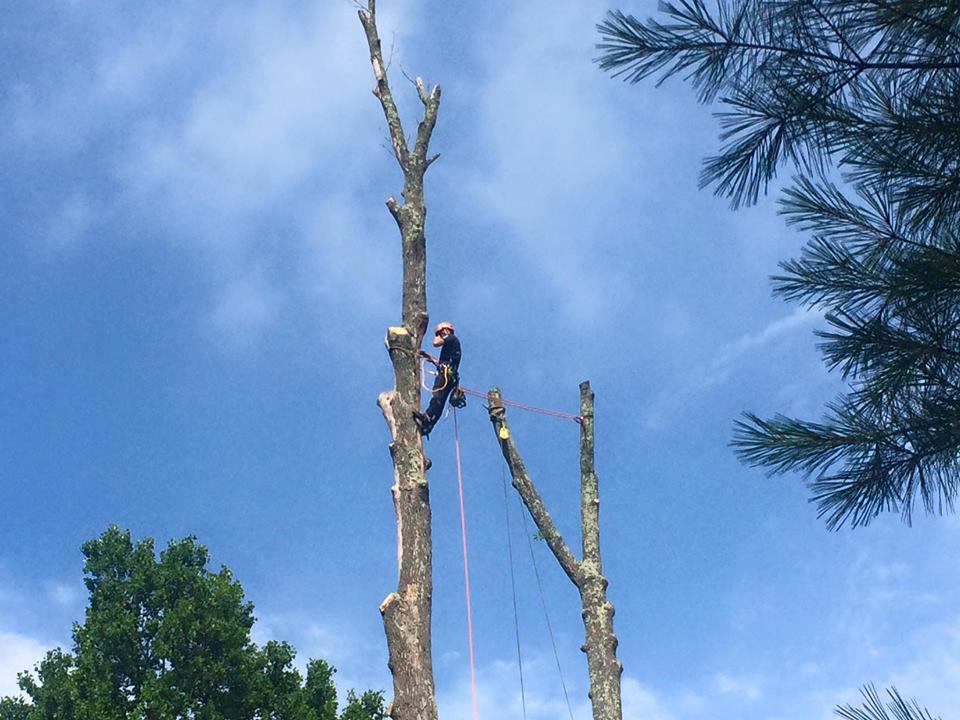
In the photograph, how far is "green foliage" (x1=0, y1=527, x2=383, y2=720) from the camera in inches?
504

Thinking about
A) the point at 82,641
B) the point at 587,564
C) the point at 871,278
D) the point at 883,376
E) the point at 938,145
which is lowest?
the point at 883,376

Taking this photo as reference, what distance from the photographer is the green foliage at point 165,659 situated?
12789 mm

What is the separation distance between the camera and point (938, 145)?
171 inches

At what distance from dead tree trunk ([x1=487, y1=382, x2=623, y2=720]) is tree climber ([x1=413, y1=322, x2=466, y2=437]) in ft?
4.66

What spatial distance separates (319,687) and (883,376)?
433 inches

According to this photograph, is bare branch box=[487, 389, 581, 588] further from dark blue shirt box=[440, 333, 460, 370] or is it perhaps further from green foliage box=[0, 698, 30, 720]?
green foliage box=[0, 698, 30, 720]

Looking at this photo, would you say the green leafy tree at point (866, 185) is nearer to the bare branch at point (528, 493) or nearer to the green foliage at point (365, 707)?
the bare branch at point (528, 493)

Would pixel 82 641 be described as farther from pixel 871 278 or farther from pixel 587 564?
pixel 871 278

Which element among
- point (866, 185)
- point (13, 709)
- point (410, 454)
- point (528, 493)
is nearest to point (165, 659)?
point (13, 709)

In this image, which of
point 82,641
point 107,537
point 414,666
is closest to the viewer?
point 414,666

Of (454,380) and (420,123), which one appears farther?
(420,123)

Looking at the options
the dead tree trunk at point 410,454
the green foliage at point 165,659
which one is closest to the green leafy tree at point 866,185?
the dead tree trunk at point 410,454

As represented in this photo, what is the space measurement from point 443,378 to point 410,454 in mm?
990

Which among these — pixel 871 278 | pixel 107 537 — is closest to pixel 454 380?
pixel 871 278
